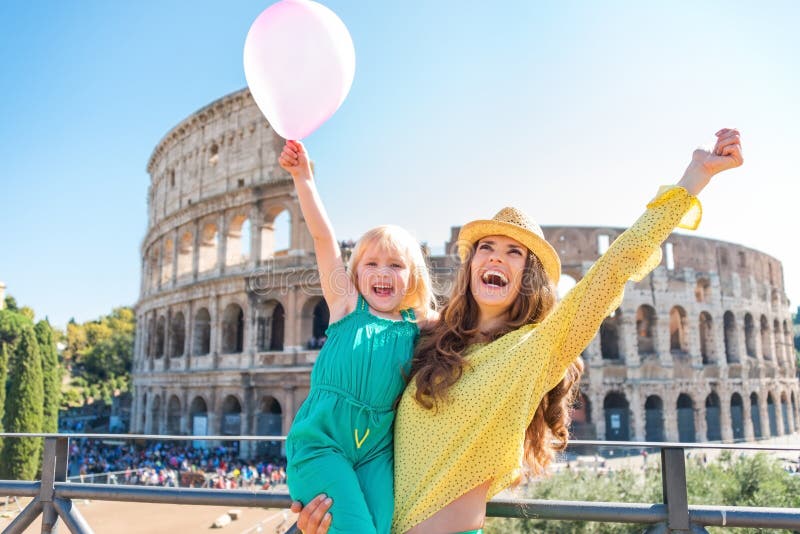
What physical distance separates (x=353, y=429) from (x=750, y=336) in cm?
3065

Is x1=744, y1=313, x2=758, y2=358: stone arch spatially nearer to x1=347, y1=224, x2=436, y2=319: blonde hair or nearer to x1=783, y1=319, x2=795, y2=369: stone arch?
x1=783, y1=319, x2=795, y2=369: stone arch

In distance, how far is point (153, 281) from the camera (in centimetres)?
2753

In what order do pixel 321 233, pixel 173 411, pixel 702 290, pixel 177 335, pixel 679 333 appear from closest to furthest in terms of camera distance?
1. pixel 321 233
2. pixel 173 411
3. pixel 702 290
4. pixel 177 335
5. pixel 679 333

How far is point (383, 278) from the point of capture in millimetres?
2082

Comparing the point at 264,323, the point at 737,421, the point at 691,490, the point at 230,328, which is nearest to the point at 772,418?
the point at 737,421

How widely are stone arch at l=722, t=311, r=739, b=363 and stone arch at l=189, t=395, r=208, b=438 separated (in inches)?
923

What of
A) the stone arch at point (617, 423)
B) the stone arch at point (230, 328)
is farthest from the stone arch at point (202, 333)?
the stone arch at point (617, 423)

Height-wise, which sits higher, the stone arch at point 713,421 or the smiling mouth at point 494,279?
the smiling mouth at point 494,279

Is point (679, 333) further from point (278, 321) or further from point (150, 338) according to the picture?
point (150, 338)

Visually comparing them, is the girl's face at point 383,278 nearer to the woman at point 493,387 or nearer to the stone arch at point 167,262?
the woman at point 493,387

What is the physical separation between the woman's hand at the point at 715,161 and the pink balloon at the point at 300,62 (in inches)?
60.9

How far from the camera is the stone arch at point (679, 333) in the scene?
2377cm

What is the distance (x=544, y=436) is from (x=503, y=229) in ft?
2.57

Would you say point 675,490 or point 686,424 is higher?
point 675,490
